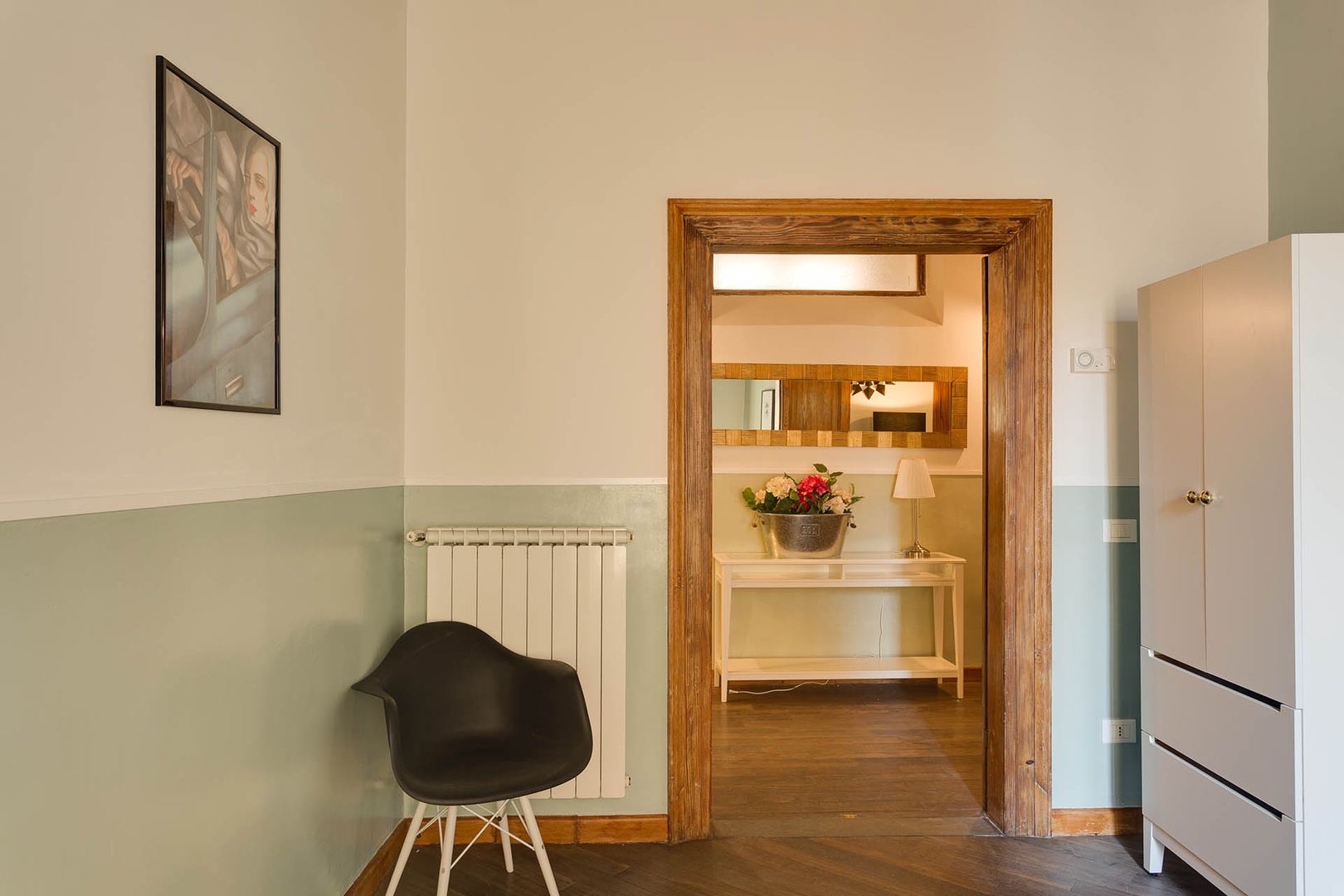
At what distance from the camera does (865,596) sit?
176 inches

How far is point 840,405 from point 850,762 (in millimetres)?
1976

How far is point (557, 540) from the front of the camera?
2.51 metres

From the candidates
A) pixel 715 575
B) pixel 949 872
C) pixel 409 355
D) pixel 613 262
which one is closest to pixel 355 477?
pixel 409 355

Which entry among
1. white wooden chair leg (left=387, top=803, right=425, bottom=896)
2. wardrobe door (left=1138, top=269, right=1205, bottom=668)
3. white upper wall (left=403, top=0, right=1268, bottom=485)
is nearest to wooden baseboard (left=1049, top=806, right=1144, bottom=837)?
wardrobe door (left=1138, top=269, right=1205, bottom=668)

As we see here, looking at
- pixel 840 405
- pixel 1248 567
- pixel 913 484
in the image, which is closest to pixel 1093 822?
pixel 1248 567

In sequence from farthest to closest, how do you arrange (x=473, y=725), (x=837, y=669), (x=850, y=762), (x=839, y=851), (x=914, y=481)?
(x=914, y=481) < (x=837, y=669) < (x=850, y=762) < (x=839, y=851) < (x=473, y=725)

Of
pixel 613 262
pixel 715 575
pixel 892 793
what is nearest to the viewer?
→ pixel 613 262

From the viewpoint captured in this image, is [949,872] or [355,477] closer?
[355,477]

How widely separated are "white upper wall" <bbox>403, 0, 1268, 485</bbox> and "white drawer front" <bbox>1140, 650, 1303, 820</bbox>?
0.68m

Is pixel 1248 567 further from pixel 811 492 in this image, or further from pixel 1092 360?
pixel 811 492

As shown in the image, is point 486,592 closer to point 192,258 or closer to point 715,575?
point 192,258

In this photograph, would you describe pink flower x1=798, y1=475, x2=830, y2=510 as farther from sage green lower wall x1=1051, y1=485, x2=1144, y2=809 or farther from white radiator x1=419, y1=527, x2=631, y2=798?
white radiator x1=419, y1=527, x2=631, y2=798

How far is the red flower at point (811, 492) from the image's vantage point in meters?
4.26

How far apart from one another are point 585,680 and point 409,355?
117cm
